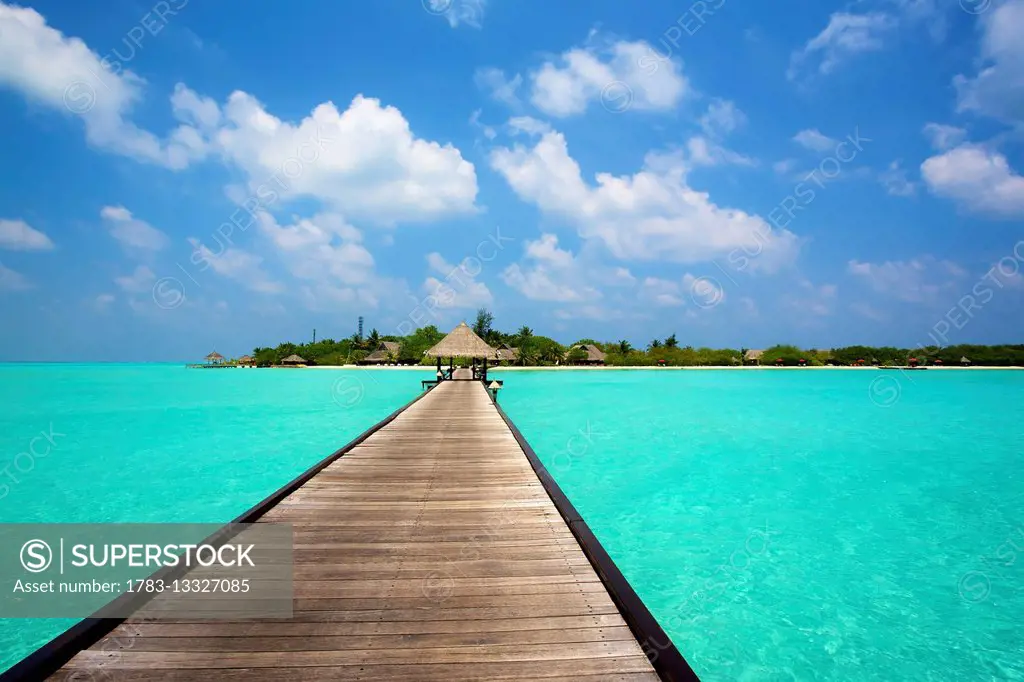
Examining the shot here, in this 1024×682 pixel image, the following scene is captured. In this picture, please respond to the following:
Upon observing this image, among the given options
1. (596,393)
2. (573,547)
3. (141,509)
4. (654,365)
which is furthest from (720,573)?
(654,365)

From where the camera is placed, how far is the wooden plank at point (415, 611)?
91.1 inches

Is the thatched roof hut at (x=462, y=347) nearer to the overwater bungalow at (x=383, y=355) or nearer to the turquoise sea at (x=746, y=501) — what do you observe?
the turquoise sea at (x=746, y=501)

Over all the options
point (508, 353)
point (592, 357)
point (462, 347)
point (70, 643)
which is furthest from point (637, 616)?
point (592, 357)

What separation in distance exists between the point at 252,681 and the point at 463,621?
108 centimetres

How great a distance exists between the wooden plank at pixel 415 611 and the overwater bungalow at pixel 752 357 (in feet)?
242

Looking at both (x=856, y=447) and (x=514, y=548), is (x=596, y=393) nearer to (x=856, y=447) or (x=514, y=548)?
(x=856, y=447)

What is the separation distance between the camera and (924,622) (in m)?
5.50

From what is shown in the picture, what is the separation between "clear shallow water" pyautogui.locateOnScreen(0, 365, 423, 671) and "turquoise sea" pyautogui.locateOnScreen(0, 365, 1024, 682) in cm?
8

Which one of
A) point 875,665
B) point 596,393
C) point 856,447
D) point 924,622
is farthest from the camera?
point 596,393

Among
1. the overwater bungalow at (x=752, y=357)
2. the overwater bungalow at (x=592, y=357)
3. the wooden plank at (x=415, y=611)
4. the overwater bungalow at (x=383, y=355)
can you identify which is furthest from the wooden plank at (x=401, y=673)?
the overwater bungalow at (x=752, y=357)

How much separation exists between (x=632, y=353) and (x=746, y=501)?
2355 inches

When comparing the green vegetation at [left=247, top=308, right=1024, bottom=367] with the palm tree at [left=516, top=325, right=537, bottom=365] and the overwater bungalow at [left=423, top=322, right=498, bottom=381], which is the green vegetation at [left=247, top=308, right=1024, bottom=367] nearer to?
the palm tree at [left=516, top=325, right=537, bottom=365]

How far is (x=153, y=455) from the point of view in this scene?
14.3 metres

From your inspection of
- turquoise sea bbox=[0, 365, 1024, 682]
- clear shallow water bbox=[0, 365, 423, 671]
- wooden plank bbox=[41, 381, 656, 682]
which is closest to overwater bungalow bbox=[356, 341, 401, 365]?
clear shallow water bbox=[0, 365, 423, 671]
